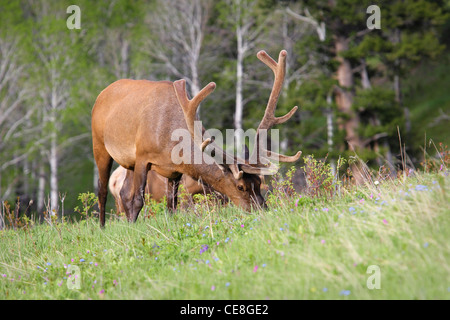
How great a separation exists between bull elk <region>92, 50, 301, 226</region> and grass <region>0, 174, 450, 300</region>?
717 mm

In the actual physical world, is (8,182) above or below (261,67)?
below

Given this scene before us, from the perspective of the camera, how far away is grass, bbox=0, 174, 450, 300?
11.4 feet

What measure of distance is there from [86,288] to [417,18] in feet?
66.4

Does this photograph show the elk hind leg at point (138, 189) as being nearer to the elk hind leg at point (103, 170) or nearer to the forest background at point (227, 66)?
the elk hind leg at point (103, 170)

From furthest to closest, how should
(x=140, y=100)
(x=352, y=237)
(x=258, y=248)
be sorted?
(x=140, y=100), (x=258, y=248), (x=352, y=237)

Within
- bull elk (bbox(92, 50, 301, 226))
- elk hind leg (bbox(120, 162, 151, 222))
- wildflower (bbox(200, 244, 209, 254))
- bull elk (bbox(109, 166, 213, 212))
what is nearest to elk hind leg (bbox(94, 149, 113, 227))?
bull elk (bbox(92, 50, 301, 226))

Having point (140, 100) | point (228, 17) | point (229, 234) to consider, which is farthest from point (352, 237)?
point (228, 17)

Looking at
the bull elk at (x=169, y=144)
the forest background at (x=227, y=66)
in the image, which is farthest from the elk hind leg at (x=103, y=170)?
the forest background at (x=227, y=66)

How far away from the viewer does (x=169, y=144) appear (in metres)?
6.75

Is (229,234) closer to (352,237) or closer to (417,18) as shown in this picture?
(352,237)

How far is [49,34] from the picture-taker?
2419 cm

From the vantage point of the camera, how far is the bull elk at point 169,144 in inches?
257

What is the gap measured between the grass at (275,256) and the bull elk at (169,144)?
2.35 feet

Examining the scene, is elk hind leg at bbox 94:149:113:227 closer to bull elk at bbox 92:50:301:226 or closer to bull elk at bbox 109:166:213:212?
A: bull elk at bbox 92:50:301:226
